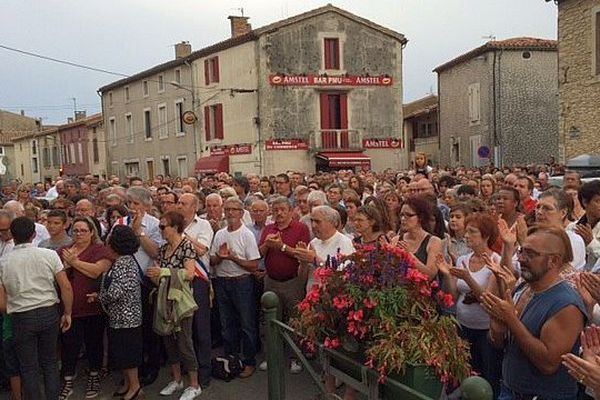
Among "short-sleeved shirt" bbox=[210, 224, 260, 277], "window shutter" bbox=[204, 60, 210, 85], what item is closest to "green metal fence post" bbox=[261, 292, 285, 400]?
"short-sleeved shirt" bbox=[210, 224, 260, 277]

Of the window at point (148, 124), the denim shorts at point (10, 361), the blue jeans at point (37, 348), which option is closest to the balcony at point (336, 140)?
the window at point (148, 124)

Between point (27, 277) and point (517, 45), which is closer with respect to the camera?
point (27, 277)

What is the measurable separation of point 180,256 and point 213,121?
27.0m

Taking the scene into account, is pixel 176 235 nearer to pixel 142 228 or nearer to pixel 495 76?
pixel 142 228

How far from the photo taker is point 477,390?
7.72 feet

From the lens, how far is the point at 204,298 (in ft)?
19.8

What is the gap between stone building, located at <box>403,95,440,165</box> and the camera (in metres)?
37.1

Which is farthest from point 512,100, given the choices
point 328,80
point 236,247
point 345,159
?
point 236,247

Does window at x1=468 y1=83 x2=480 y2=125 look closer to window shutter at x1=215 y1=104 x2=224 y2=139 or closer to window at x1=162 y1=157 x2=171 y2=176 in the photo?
window shutter at x1=215 y1=104 x2=224 y2=139

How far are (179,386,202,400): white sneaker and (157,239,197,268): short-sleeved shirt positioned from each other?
116 centimetres

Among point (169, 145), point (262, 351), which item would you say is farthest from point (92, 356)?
point (169, 145)

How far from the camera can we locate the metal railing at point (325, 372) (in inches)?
93.7

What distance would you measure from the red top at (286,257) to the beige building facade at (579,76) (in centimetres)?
1752

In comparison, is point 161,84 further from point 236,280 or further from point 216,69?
point 236,280
